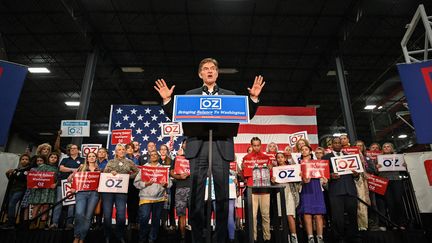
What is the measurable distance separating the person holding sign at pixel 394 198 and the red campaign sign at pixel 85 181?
5.32 m

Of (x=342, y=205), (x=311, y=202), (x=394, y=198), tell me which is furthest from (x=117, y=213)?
(x=394, y=198)

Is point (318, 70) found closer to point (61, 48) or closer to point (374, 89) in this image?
point (374, 89)

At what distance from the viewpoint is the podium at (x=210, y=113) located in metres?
2.11

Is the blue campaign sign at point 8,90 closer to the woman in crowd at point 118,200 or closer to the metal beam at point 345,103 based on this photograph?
the woman in crowd at point 118,200

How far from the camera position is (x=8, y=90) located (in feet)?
9.41

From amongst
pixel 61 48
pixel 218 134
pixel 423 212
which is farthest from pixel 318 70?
pixel 218 134

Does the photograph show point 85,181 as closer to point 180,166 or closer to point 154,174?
point 154,174

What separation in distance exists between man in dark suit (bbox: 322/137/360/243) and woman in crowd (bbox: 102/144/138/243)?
3335 millimetres

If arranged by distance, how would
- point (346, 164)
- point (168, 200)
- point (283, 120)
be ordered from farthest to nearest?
point (283, 120) → point (168, 200) → point (346, 164)

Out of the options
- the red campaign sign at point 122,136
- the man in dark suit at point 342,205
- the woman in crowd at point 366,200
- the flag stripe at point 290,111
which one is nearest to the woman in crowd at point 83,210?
the red campaign sign at point 122,136

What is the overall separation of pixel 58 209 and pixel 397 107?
514 inches

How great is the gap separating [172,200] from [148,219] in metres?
1.37

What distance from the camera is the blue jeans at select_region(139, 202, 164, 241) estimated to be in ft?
14.9

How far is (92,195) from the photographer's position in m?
4.64
